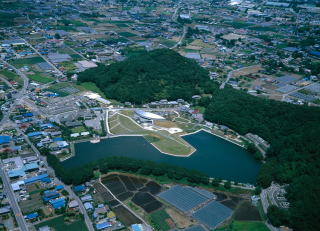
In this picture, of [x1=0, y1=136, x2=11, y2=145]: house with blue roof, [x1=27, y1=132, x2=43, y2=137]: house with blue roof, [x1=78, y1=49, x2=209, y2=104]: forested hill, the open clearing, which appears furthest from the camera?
the open clearing

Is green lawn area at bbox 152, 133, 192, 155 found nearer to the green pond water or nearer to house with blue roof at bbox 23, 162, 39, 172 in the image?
the green pond water

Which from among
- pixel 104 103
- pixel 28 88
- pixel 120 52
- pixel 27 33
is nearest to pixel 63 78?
pixel 28 88

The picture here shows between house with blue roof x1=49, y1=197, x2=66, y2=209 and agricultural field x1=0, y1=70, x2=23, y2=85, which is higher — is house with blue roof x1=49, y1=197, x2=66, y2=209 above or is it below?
below

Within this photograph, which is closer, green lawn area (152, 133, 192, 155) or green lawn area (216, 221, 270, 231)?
green lawn area (216, 221, 270, 231)

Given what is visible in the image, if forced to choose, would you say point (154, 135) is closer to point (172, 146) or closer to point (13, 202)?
point (172, 146)

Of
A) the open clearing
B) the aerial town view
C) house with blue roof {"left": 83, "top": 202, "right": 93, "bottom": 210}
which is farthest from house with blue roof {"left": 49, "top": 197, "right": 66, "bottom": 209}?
the open clearing

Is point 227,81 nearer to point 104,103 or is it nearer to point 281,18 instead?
point 104,103
